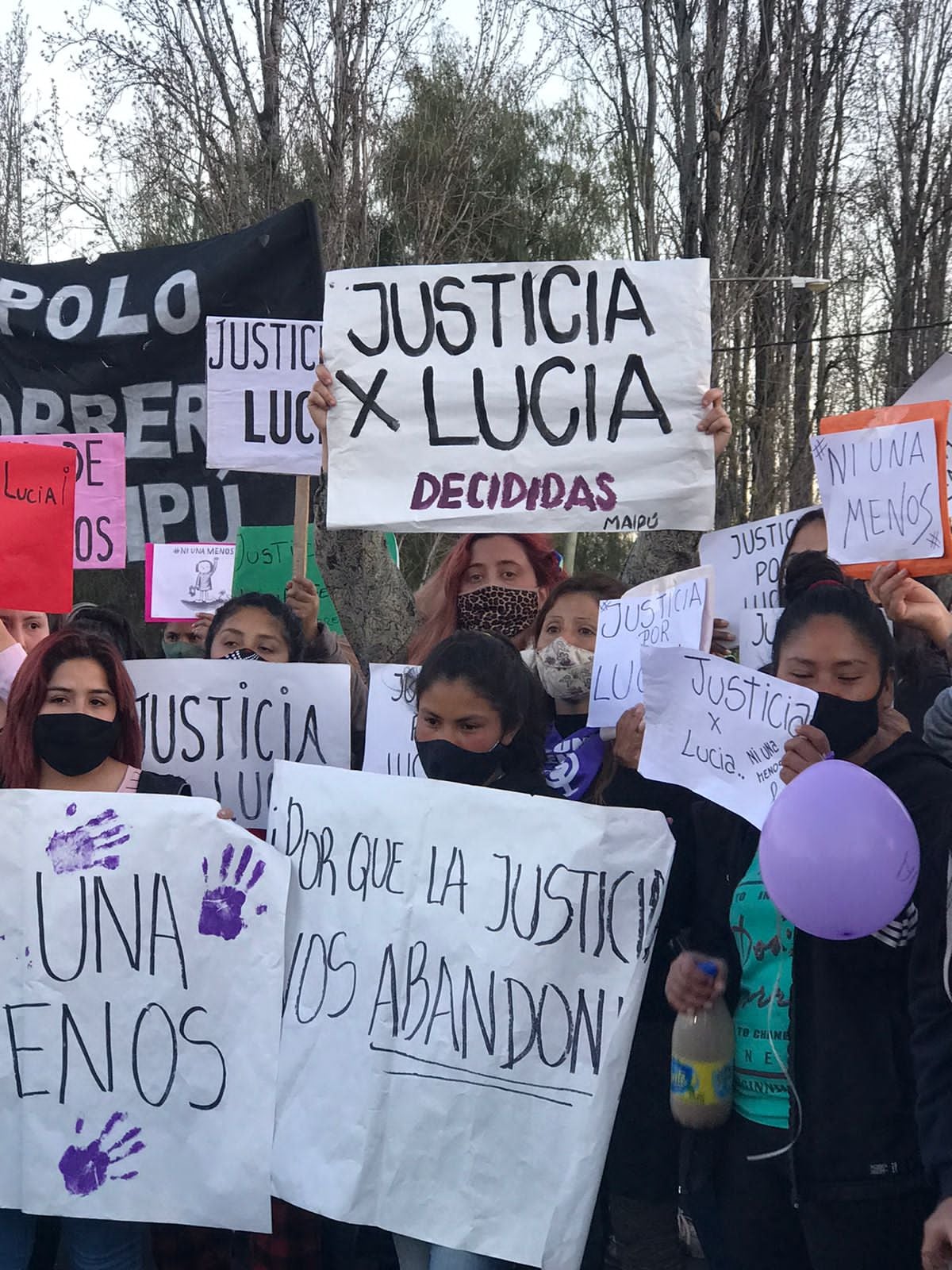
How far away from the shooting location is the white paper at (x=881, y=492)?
3.38m

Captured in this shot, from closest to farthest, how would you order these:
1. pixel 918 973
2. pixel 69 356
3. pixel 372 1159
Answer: pixel 918 973, pixel 372 1159, pixel 69 356

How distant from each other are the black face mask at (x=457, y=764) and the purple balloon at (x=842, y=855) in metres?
0.83

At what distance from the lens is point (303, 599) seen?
404cm

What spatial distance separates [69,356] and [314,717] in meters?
2.07

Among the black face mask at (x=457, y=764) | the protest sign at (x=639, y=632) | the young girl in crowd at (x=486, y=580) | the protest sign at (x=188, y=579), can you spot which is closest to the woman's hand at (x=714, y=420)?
the young girl in crowd at (x=486, y=580)

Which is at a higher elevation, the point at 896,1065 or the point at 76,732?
the point at 76,732

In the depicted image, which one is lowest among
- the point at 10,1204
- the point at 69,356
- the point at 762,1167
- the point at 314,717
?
the point at 10,1204

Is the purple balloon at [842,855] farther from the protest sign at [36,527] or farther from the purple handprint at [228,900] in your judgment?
the protest sign at [36,527]

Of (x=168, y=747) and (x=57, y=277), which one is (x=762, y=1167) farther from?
(x=57, y=277)

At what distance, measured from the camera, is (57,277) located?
16.7 feet

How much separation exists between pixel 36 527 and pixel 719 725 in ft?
6.69

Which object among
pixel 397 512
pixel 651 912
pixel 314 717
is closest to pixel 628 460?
pixel 397 512

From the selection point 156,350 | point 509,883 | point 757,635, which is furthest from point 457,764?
point 156,350

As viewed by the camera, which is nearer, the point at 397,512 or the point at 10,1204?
the point at 10,1204
